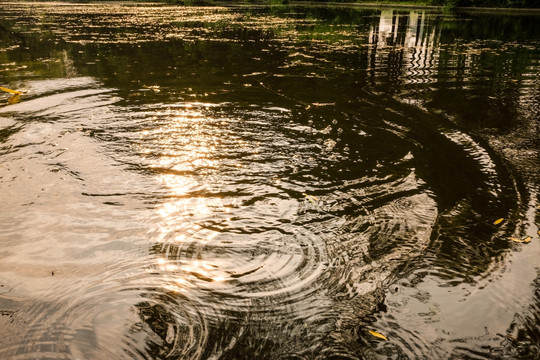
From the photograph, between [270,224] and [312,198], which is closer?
[270,224]

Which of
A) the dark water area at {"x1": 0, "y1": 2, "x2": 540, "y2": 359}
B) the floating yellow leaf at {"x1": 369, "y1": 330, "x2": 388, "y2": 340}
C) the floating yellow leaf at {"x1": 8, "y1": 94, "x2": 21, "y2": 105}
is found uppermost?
the floating yellow leaf at {"x1": 8, "y1": 94, "x2": 21, "y2": 105}

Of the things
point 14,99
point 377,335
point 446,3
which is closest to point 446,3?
point 446,3

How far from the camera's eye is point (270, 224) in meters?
3.76

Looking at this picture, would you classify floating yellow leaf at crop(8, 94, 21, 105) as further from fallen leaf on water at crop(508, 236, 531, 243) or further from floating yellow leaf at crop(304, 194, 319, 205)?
fallen leaf on water at crop(508, 236, 531, 243)

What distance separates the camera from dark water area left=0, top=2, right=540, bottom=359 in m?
2.55

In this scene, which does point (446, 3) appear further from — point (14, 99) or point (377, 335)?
point (377, 335)

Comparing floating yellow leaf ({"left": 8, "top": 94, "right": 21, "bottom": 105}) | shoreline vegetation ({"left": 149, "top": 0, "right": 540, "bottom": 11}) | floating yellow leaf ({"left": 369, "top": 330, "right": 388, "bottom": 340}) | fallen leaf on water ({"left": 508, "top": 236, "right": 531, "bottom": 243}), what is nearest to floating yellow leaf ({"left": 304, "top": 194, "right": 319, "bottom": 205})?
floating yellow leaf ({"left": 369, "top": 330, "right": 388, "bottom": 340})

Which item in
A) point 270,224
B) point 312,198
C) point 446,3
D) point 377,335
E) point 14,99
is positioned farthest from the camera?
point 446,3

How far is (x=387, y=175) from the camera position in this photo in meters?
4.75

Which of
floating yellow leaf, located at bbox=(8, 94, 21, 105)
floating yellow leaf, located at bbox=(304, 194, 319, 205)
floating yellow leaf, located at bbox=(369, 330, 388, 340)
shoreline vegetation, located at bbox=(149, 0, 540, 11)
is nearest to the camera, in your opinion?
floating yellow leaf, located at bbox=(369, 330, 388, 340)

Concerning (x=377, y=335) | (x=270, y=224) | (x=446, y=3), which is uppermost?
(x=446, y=3)

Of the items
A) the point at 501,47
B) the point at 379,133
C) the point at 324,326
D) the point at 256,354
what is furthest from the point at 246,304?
the point at 501,47

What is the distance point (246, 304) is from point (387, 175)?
287 cm

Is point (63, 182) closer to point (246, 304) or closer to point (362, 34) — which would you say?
point (246, 304)
